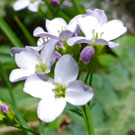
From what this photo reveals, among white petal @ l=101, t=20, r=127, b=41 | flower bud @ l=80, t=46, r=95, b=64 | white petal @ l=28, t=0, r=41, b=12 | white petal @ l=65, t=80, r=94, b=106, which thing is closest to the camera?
white petal @ l=65, t=80, r=94, b=106

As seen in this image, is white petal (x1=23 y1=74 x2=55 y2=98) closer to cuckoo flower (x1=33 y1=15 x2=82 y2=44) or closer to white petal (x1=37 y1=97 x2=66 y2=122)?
white petal (x1=37 y1=97 x2=66 y2=122)

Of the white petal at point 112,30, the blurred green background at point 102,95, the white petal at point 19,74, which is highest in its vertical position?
the white petal at point 19,74

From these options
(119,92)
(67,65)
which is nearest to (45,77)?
(67,65)

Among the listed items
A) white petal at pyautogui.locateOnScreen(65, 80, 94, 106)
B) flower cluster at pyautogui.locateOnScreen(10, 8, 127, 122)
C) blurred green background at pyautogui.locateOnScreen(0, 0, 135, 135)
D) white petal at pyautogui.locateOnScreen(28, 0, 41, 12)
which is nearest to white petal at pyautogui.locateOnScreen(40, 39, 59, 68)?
flower cluster at pyautogui.locateOnScreen(10, 8, 127, 122)

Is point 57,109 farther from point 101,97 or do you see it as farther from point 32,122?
point 32,122

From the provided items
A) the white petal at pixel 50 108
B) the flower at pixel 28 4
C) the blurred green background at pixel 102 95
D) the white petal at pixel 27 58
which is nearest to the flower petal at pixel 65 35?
the white petal at pixel 27 58

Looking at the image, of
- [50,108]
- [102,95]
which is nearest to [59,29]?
[50,108]

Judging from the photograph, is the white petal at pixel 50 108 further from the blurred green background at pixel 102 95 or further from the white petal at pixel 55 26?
the blurred green background at pixel 102 95
